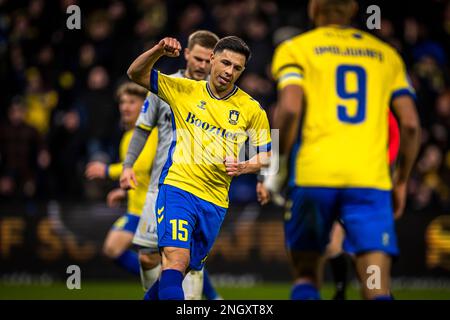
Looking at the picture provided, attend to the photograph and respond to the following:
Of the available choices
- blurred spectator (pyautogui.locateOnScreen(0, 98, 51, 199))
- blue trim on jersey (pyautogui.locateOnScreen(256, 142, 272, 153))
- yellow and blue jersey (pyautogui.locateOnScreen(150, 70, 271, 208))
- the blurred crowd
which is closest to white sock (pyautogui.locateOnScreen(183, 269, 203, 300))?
yellow and blue jersey (pyautogui.locateOnScreen(150, 70, 271, 208))

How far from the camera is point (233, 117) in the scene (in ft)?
18.9

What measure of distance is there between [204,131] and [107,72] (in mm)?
7783

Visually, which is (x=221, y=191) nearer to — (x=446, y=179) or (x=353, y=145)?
(x=353, y=145)

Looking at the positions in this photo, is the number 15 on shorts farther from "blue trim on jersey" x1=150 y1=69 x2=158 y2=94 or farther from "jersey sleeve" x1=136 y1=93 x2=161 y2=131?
"jersey sleeve" x1=136 y1=93 x2=161 y2=131

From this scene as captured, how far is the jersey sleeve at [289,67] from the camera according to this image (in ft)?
15.8

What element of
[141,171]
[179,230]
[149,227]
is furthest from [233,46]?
[141,171]

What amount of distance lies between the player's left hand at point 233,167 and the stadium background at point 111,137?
193 inches

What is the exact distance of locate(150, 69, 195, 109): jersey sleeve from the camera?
5.77 meters

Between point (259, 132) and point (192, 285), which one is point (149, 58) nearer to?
point (259, 132)

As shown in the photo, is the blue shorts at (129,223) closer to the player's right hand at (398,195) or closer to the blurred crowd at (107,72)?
the blurred crowd at (107,72)

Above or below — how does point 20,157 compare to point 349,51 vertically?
below

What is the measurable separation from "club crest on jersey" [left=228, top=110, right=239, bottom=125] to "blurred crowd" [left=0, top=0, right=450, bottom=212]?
6.46 m
